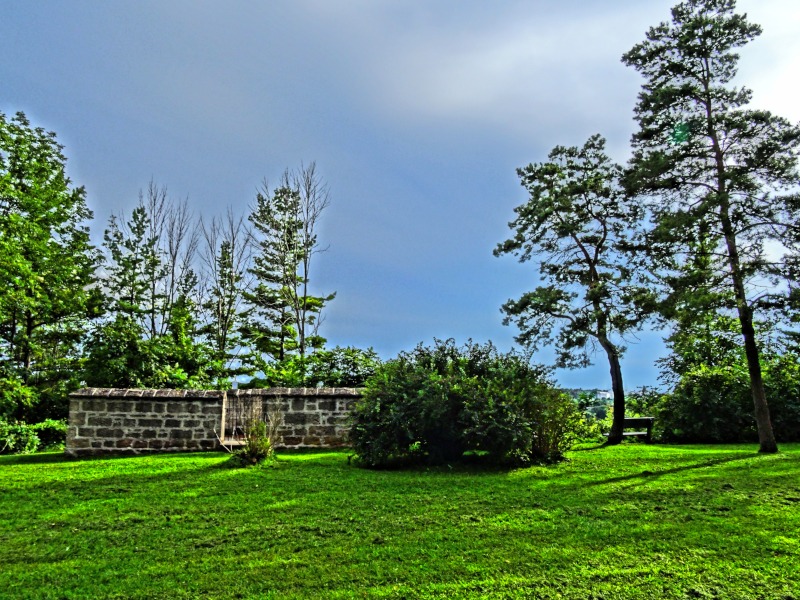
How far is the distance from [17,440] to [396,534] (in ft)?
37.2

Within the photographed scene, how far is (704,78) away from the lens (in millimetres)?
11711

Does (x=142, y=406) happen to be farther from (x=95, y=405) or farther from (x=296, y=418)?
(x=296, y=418)

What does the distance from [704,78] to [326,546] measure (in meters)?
12.6

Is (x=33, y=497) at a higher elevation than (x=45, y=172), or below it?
below

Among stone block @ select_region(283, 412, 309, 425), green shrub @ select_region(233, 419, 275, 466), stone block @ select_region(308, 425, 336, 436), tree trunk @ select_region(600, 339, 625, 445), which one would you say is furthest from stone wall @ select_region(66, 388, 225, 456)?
tree trunk @ select_region(600, 339, 625, 445)

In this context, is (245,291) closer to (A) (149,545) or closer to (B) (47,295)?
(B) (47,295)

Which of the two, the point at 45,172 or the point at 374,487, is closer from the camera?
the point at 374,487

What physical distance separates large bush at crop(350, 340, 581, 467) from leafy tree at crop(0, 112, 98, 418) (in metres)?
12.3

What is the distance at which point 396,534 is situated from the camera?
4191 millimetres

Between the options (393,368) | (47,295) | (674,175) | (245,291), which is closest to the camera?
(393,368)

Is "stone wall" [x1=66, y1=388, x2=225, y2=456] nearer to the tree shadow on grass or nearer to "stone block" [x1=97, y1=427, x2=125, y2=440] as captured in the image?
"stone block" [x1=97, y1=427, x2=125, y2=440]

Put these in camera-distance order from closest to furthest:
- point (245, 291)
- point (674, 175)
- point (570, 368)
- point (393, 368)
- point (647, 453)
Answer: point (393, 368) < point (647, 453) < point (674, 175) < point (570, 368) < point (245, 291)

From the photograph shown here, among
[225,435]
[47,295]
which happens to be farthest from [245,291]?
[225,435]

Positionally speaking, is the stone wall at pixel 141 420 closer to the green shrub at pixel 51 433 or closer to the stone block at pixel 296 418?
the stone block at pixel 296 418
